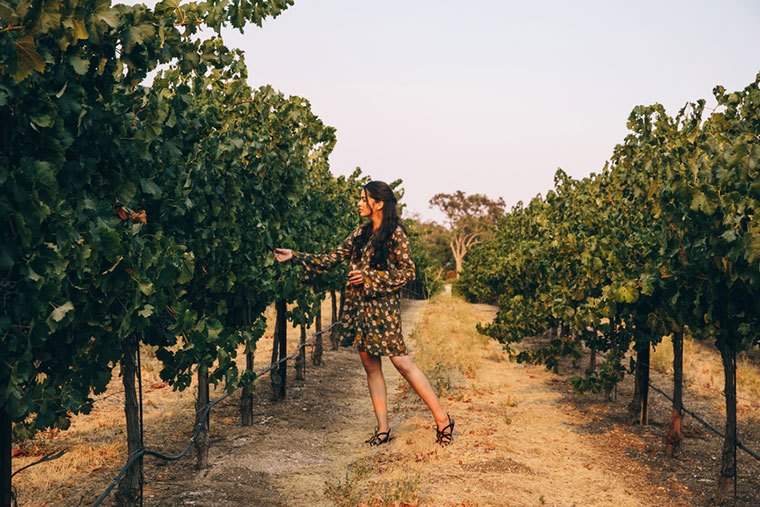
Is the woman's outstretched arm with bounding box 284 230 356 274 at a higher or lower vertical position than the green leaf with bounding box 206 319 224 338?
higher

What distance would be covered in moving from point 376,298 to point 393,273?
27cm

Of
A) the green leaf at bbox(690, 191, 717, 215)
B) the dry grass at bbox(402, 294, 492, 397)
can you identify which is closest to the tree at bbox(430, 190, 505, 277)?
the dry grass at bbox(402, 294, 492, 397)

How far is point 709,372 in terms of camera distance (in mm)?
15305

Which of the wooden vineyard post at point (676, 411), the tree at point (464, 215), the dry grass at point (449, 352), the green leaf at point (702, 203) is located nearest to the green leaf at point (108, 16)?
the green leaf at point (702, 203)

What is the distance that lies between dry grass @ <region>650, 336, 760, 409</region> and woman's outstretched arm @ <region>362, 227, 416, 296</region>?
7.30m

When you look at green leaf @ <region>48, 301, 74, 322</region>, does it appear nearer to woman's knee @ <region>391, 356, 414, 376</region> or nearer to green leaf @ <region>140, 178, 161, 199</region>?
green leaf @ <region>140, 178, 161, 199</region>

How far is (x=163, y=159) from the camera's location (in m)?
5.00

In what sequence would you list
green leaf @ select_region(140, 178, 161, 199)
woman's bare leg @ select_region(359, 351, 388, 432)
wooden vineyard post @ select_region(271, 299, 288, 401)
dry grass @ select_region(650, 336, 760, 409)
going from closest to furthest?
green leaf @ select_region(140, 178, 161, 199) → woman's bare leg @ select_region(359, 351, 388, 432) → wooden vineyard post @ select_region(271, 299, 288, 401) → dry grass @ select_region(650, 336, 760, 409)

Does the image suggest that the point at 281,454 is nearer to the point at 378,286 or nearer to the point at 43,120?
the point at 378,286

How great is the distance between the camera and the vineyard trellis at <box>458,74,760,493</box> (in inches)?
220

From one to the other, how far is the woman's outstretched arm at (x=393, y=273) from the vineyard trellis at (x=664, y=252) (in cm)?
185

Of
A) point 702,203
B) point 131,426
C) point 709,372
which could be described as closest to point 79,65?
point 131,426

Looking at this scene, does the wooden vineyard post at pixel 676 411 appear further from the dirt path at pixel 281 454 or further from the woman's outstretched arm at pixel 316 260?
the woman's outstretched arm at pixel 316 260

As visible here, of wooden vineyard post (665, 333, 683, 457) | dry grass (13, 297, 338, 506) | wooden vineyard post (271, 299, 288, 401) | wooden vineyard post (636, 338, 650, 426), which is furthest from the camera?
wooden vineyard post (271, 299, 288, 401)
